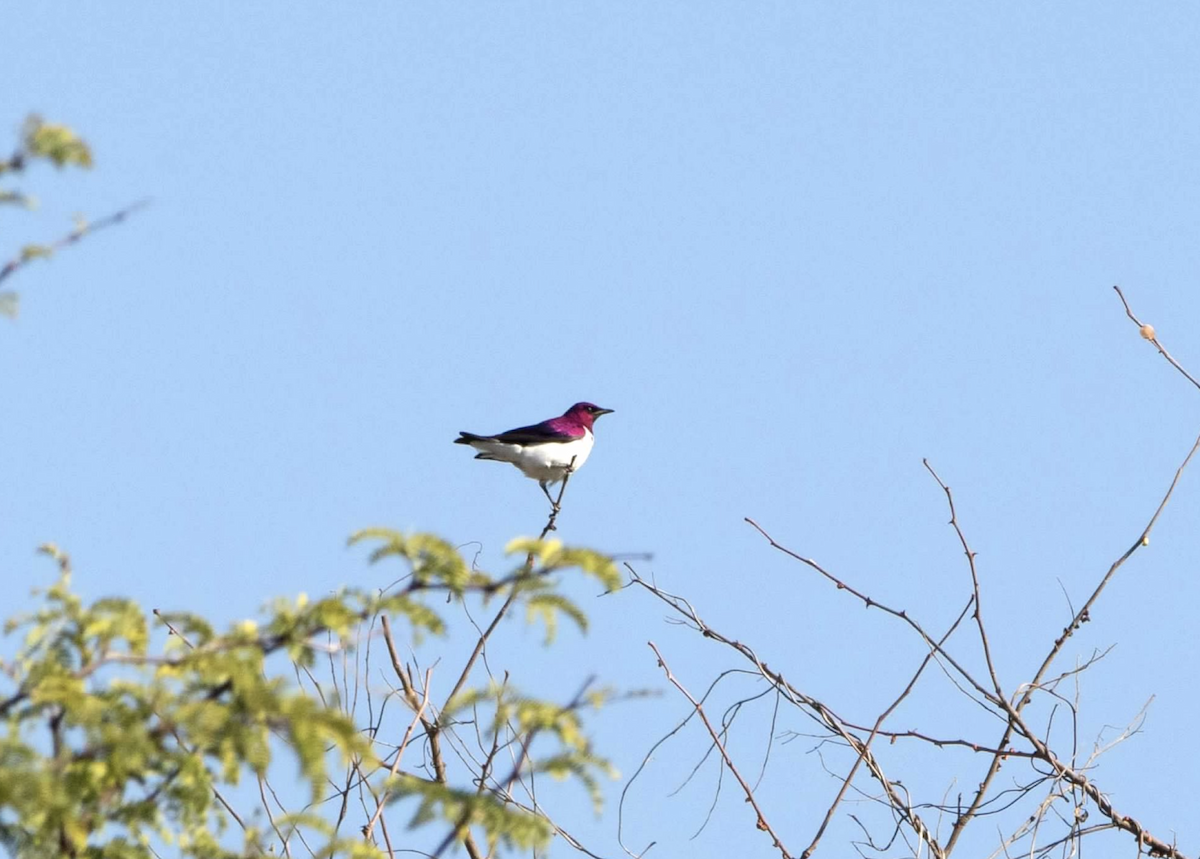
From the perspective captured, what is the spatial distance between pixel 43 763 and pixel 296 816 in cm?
75

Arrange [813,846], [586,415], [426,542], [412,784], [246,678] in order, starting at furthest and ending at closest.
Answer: [586,415] → [813,846] → [412,784] → [426,542] → [246,678]

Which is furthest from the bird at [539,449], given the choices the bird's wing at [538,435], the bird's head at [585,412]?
the bird's head at [585,412]

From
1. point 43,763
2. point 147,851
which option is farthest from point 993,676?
point 43,763

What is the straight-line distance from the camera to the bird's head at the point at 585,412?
13.5m

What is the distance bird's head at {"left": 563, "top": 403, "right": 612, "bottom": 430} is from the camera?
13.5m

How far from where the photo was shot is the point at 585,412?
13586 millimetres

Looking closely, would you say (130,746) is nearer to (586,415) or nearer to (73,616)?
(73,616)

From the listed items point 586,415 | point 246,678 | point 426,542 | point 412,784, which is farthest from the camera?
point 586,415

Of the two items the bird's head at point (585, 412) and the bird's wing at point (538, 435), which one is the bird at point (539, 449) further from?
the bird's head at point (585, 412)

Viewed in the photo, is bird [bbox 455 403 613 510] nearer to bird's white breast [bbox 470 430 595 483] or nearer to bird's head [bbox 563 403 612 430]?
bird's white breast [bbox 470 430 595 483]

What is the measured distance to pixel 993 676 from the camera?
489 cm

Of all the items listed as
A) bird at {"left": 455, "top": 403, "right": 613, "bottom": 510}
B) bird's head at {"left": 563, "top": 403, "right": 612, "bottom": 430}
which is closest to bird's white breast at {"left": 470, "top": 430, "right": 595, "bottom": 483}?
bird at {"left": 455, "top": 403, "right": 613, "bottom": 510}

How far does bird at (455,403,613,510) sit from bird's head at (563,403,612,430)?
2.66 feet

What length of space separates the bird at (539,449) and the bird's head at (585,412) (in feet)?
2.66
